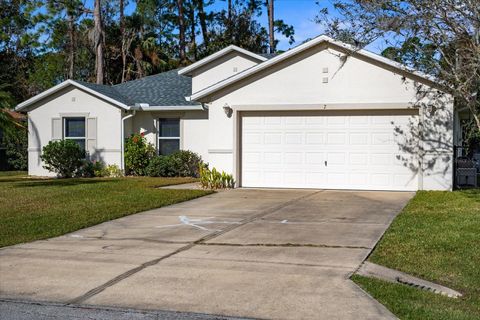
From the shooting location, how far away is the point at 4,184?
18.8 metres

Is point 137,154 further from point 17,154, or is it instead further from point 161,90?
point 17,154

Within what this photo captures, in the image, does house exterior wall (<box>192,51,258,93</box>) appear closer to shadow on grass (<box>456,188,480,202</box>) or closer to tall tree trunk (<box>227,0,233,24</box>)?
shadow on grass (<box>456,188,480,202</box>)

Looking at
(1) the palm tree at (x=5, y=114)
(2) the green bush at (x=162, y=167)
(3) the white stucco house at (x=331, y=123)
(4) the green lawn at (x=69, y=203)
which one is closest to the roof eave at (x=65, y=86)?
(2) the green bush at (x=162, y=167)

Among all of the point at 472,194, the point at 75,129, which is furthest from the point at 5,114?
the point at 472,194

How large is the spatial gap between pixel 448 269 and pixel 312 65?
10465 millimetres

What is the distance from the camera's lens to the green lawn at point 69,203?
10.5m

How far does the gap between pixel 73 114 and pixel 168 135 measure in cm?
373

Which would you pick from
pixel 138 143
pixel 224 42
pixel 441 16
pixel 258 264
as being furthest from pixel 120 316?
pixel 224 42

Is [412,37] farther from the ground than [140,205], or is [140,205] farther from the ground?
[412,37]

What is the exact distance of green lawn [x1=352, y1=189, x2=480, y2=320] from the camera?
231 inches

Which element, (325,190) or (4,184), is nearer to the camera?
(325,190)

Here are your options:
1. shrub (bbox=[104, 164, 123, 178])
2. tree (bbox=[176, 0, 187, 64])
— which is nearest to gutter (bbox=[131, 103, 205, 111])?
shrub (bbox=[104, 164, 123, 178])

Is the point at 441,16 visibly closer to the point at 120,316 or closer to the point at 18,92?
the point at 120,316

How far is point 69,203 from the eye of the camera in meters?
13.7
